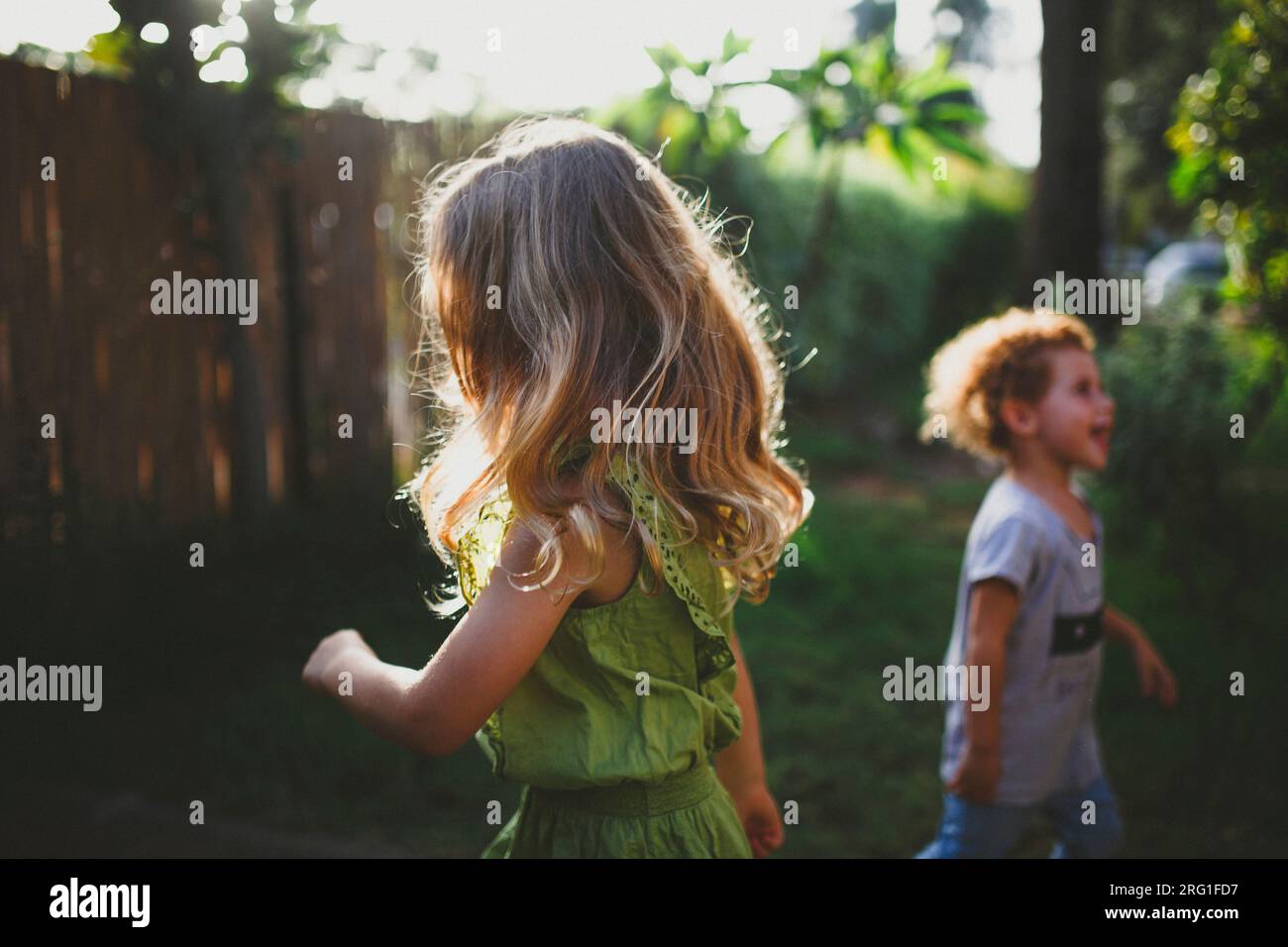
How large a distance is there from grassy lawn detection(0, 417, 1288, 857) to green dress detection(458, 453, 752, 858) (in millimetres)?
1578

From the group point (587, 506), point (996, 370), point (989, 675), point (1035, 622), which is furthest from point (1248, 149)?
point (587, 506)

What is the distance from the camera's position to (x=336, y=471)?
561 cm

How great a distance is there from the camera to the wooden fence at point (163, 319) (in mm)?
3922

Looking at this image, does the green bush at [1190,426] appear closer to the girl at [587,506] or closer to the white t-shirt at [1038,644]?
the white t-shirt at [1038,644]

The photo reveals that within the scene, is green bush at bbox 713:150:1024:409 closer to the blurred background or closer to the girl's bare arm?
the blurred background

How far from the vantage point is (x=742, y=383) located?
189 centimetres

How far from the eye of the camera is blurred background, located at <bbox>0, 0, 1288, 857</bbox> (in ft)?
11.6

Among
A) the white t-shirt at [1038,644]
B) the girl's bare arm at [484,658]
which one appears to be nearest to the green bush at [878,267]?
the white t-shirt at [1038,644]

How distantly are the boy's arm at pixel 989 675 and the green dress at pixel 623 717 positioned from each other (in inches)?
36.7

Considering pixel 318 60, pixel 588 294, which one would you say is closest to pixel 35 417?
pixel 318 60

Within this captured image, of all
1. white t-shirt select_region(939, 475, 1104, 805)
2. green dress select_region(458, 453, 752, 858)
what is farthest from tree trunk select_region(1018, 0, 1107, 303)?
green dress select_region(458, 453, 752, 858)
